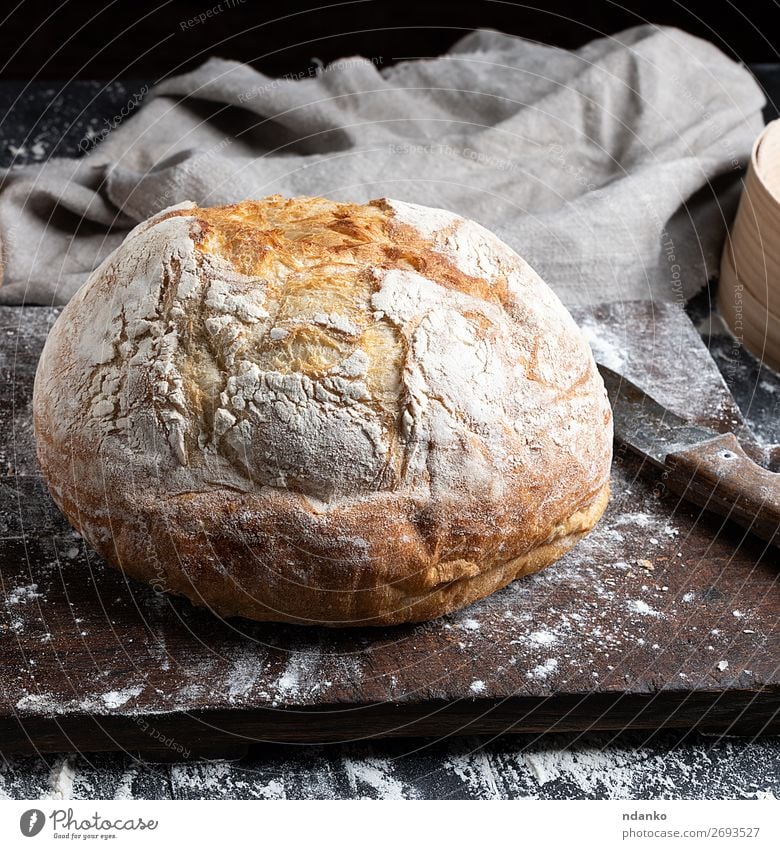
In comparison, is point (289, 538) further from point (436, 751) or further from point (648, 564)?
point (648, 564)

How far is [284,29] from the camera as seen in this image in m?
3.79

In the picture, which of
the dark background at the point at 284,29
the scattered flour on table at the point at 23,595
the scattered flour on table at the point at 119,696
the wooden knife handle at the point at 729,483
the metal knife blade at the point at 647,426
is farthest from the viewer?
the dark background at the point at 284,29

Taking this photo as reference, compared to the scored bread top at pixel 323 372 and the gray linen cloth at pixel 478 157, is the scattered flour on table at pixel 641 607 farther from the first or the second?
the gray linen cloth at pixel 478 157

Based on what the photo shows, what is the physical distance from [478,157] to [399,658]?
162 centimetres

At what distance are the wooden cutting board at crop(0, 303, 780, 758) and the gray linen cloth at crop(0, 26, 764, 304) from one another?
94cm

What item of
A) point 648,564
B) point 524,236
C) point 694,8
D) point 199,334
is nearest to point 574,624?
point 648,564

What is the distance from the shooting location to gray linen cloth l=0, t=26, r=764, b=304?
244 centimetres

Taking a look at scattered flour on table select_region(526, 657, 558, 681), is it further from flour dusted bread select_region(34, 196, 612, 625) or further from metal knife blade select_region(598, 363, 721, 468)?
metal knife blade select_region(598, 363, 721, 468)

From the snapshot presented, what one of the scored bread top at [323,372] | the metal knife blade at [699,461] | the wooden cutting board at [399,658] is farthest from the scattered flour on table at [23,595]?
the metal knife blade at [699,461]

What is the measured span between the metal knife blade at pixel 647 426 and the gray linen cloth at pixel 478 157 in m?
0.60

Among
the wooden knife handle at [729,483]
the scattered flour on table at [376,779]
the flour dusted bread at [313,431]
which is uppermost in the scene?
the flour dusted bread at [313,431]

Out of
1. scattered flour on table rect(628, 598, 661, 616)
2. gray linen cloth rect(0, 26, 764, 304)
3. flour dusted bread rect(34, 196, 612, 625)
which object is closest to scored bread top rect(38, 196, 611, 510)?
flour dusted bread rect(34, 196, 612, 625)

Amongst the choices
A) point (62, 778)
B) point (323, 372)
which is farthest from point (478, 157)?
point (62, 778)

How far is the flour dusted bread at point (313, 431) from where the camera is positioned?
1389mm
